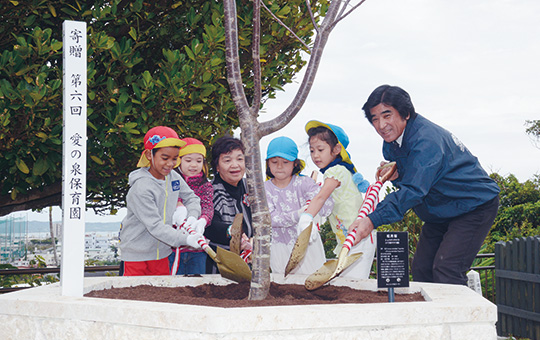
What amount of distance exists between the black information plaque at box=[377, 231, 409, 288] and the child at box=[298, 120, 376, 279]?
1468mm

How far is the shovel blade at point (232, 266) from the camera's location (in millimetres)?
3871

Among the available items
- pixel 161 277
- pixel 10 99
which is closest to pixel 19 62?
pixel 10 99

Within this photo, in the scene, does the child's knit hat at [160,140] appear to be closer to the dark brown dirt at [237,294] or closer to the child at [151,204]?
the child at [151,204]

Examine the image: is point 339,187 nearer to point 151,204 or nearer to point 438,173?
point 438,173

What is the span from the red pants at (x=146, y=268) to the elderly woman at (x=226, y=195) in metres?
0.58

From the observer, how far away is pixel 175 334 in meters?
2.78

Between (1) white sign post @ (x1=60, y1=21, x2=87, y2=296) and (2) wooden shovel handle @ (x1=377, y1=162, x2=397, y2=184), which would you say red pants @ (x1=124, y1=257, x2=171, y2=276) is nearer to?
(1) white sign post @ (x1=60, y1=21, x2=87, y2=296)

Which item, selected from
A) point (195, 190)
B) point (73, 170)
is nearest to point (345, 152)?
point (195, 190)

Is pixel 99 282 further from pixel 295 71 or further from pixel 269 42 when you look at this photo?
pixel 295 71

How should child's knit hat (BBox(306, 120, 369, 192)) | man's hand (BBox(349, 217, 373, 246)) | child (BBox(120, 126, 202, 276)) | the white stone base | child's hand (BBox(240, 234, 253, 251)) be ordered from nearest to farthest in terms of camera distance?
the white stone base, man's hand (BBox(349, 217, 373, 246)), child (BBox(120, 126, 202, 276)), child's hand (BBox(240, 234, 253, 251)), child's knit hat (BBox(306, 120, 369, 192))

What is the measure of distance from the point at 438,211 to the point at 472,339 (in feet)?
4.51

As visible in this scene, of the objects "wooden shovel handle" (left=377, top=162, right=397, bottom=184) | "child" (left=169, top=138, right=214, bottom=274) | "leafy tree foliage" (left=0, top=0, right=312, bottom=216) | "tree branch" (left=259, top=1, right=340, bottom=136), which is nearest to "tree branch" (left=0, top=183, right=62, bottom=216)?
"leafy tree foliage" (left=0, top=0, right=312, bottom=216)

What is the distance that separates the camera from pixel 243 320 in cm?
266

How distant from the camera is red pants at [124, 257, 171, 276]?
4812mm
